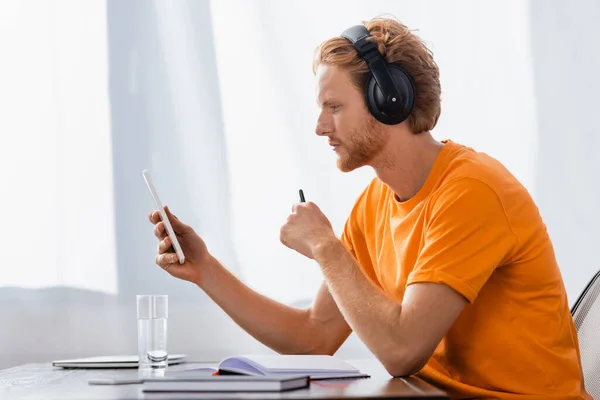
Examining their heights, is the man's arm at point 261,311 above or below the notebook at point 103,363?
above

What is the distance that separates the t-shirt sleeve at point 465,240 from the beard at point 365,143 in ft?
0.67

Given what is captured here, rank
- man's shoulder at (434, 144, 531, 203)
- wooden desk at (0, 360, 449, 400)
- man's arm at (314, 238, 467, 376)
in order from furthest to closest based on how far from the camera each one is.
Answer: man's shoulder at (434, 144, 531, 203)
man's arm at (314, 238, 467, 376)
wooden desk at (0, 360, 449, 400)

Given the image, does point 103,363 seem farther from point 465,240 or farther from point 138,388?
point 465,240

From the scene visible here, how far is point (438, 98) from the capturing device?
1.46m

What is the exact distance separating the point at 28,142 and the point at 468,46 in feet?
4.16

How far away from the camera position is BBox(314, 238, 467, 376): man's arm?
1136 mm

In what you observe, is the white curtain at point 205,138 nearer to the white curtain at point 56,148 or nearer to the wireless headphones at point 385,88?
the white curtain at point 56,148

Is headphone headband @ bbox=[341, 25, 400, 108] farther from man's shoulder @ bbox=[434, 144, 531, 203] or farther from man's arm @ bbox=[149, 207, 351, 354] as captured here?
man's arm @ bbox=[149, 207, 351, 354]

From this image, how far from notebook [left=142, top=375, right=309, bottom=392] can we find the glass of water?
1.33 feet

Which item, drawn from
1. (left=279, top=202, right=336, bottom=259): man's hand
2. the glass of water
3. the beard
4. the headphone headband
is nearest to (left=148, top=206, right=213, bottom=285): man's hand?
the glass of water

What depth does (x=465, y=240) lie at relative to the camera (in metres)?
1.21

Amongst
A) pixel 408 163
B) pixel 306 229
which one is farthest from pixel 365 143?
pixel 306 229

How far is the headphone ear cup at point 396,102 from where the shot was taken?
1.37 meters

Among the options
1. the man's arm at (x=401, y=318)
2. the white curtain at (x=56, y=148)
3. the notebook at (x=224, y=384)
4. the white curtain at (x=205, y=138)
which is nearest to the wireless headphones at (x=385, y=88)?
the man's arm at (x=401, y=318)
